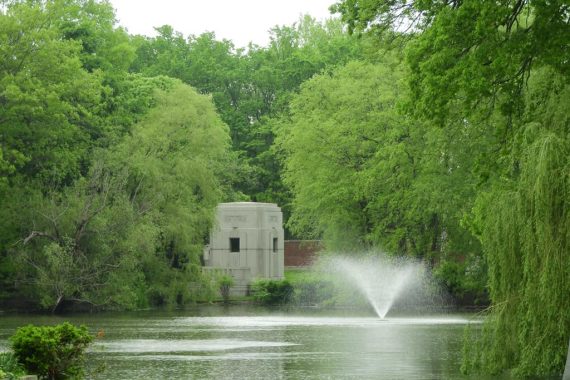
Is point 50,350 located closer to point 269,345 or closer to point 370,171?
point 269,345

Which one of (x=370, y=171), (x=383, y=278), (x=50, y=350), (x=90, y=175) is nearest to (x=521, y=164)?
(x=50, y=350)

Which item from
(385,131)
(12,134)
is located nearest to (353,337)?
(385,131)

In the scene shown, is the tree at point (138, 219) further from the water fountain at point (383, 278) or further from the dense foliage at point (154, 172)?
the water fountain at point (383, 278)

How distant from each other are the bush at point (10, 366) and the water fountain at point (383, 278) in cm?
3749

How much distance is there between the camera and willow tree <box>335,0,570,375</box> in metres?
21.5

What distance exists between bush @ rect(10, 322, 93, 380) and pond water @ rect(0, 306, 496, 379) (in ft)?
3.18

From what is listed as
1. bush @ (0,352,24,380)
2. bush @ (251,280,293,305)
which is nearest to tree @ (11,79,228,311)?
bush @ (251,280,293,305)

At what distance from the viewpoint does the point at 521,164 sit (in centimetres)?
2303

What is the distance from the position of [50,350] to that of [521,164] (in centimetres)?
900

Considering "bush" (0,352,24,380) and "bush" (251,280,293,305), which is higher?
"bush" (251,280,293,305)

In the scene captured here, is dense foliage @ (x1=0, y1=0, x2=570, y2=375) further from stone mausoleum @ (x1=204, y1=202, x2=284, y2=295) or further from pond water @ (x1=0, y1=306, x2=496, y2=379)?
stone mausoleum @ (x1=204, y1=202, x2=284, y2=295)

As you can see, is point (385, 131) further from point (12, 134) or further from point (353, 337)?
point (353, 337)

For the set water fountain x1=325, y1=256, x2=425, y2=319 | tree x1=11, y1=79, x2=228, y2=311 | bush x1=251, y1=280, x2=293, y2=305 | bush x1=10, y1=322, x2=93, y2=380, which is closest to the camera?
bush x1=10, y1=322, x2=93, y2=380

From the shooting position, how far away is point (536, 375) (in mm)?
22969
